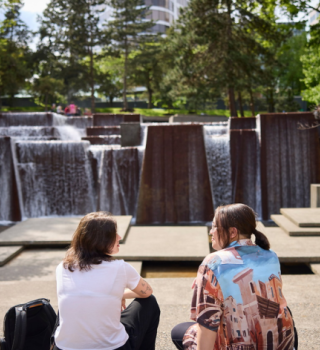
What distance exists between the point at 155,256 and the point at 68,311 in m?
4.85

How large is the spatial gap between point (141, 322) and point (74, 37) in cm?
4248

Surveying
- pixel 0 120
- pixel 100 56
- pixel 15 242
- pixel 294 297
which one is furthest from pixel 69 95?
pixel 294 297

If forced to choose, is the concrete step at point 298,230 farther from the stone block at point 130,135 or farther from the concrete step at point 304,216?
the stone block at point 130,135

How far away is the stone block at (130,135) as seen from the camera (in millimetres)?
14992

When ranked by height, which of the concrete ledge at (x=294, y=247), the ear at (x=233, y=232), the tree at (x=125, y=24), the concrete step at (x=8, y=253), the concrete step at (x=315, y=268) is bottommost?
the concrete step at (x=315, y=268)


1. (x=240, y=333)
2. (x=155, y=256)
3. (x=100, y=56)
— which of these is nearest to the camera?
(x=240, y=333)

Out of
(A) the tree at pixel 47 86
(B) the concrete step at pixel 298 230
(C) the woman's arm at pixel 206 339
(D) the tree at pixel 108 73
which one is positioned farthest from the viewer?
(D) the tree at pixel 108 73

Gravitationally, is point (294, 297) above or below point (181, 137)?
below

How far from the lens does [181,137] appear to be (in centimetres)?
1313

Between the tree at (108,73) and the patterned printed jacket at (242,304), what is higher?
the tree at (108,73)

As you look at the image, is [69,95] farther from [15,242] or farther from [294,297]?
[294,297]

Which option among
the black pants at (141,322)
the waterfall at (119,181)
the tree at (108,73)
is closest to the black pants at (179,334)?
the black pants at (141,322)

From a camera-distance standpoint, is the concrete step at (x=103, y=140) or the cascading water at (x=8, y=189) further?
the concrete step at (x=103, y=140)

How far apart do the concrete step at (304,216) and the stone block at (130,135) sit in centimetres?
628
